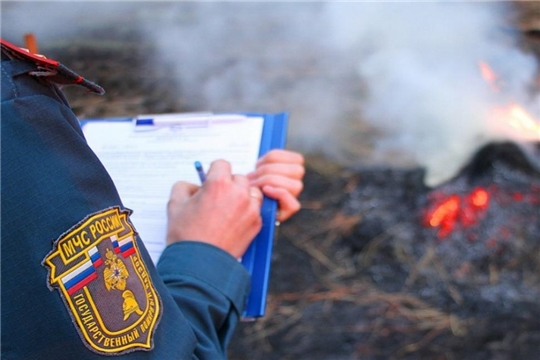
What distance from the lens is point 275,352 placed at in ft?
6.14

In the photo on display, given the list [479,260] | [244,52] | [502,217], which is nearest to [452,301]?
[479,260]

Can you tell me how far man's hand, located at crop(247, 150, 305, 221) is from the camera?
1.11m

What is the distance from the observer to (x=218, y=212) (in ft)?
3.28

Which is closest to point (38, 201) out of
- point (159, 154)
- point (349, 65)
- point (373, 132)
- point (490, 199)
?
point (159, 154)

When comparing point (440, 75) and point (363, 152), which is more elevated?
point (440, 75)

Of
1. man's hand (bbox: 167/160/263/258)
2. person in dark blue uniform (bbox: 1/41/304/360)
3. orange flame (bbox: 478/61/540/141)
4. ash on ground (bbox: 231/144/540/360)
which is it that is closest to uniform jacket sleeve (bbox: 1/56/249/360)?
person in dark blue uniform (bbox: 1/41/304/360)

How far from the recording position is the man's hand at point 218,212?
3.22 feet

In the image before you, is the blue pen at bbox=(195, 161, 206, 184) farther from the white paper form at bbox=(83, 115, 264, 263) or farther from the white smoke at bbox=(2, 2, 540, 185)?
the white smoke at bbox=(2, 2, 540, 185)

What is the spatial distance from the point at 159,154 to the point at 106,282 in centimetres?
63

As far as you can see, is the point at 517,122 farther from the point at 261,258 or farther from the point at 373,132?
the point at 261,258

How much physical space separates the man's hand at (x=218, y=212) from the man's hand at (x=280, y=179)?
4 cm

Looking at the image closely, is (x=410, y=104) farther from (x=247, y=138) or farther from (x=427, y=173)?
(x=247, y=138)

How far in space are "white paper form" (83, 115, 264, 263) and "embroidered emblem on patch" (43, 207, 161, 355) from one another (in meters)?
0.42

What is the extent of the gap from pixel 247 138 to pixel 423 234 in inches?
45.6
